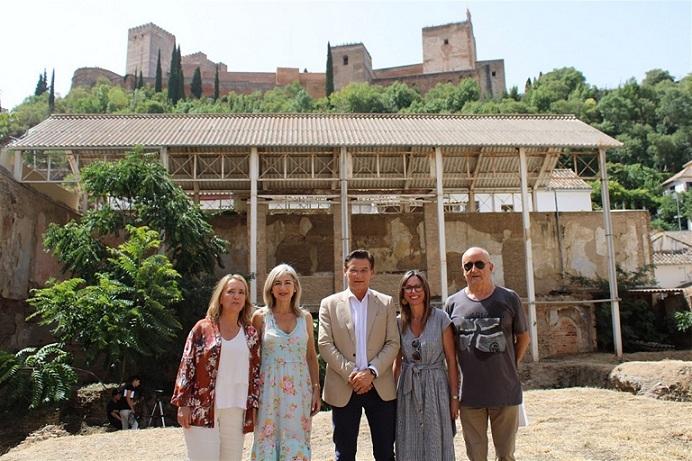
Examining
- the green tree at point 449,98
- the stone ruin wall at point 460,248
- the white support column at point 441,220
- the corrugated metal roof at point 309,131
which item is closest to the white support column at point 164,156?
the corrugated metal roof at point 309,131

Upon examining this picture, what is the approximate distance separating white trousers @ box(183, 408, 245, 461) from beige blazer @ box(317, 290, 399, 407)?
77cm

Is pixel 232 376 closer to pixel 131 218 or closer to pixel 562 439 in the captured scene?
pixel 562 439

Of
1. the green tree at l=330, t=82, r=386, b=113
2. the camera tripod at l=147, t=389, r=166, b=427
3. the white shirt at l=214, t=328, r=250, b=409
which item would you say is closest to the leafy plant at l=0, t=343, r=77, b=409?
the camera tripod at l=147, t=389, r=166, b=427

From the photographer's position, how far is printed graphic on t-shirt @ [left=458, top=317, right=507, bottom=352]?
4.91m

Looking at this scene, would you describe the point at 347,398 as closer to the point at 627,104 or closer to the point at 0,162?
the point at 0,162

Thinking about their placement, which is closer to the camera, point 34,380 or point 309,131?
point 34,380

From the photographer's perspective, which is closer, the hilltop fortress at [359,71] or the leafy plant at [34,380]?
the leafy plant at [34,380]

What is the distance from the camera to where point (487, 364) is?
16.1ft

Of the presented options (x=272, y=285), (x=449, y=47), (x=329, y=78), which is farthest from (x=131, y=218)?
(x=449, y=47)

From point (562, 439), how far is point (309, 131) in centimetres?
1304

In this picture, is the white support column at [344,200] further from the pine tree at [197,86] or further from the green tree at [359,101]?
the pine tree at [197,86]

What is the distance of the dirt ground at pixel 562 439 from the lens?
746cm

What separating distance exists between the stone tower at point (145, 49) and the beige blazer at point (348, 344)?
9517 cm

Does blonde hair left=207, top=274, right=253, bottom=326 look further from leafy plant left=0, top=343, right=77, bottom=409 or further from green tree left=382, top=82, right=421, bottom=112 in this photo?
green tree left=382, top=82, right=421, bottom=112
